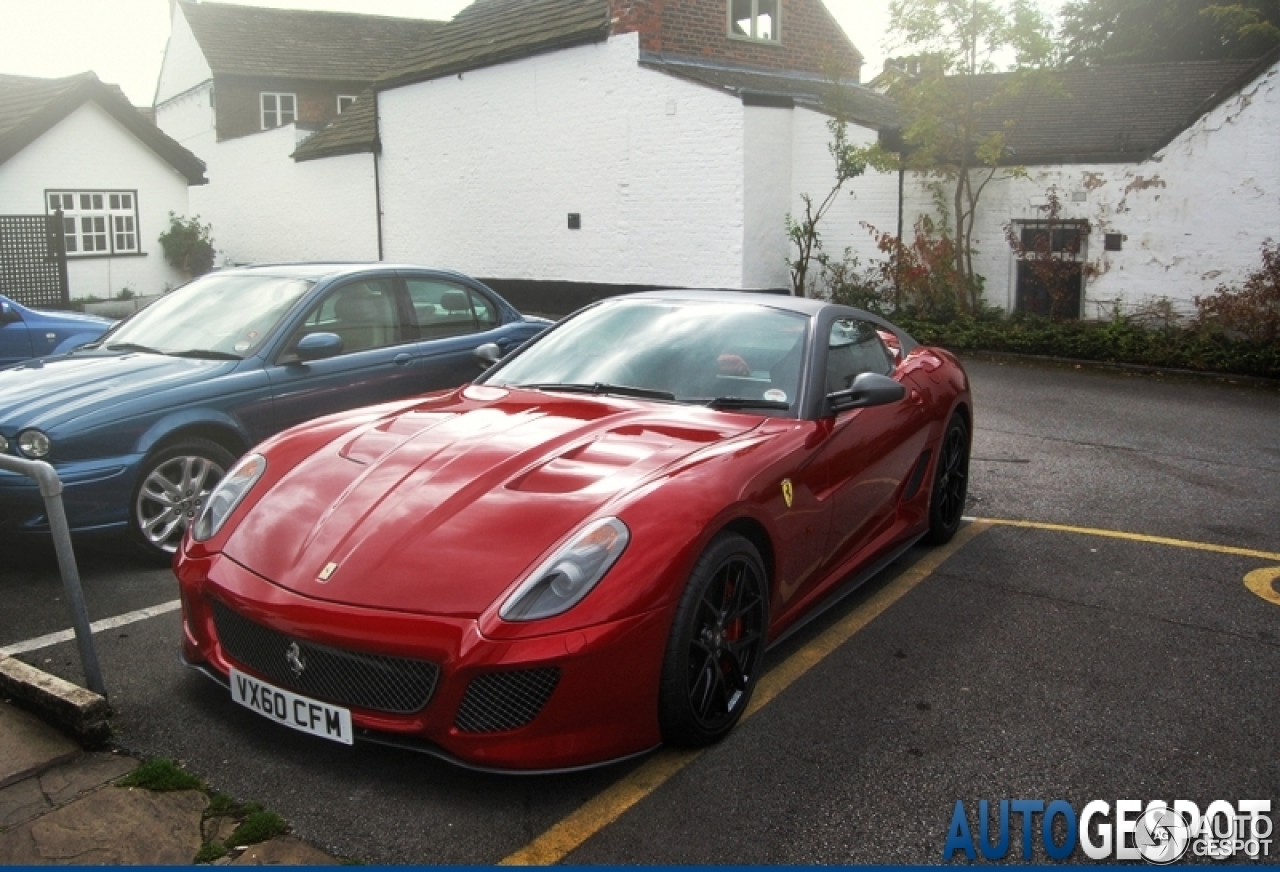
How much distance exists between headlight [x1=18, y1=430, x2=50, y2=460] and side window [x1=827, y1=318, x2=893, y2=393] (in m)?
3.61

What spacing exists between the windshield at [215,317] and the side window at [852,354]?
128 inches

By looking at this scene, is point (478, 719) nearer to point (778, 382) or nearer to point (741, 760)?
point (741, 760)

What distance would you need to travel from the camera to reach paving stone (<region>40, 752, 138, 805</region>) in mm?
3527

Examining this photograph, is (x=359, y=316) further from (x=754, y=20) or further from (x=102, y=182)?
(x=102, y=182)

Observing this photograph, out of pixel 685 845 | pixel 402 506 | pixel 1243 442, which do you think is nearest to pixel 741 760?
pixel 685 845

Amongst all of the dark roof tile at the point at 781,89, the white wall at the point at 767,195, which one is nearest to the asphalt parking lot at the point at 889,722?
the white wall at the point at 767,195

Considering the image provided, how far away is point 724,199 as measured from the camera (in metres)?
18.2

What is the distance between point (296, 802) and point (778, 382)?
2450 mm

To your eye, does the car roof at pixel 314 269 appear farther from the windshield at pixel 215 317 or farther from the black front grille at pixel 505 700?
the black front grille at pixel 505 700

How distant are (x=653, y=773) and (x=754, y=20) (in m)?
19.5

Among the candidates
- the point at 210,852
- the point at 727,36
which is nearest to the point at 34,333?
the point at 210,852

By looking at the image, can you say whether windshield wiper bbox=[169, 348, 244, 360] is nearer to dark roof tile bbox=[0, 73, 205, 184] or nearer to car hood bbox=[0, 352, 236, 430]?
car hood bbox=[0, 352, 236, 430]

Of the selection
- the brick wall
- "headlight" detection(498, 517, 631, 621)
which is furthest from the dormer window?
"headlight" detection(498, 517, 631, 621)

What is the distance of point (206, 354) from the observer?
6.51 meters
